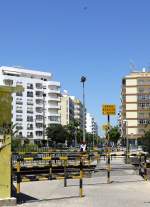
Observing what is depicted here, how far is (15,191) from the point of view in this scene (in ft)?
49.6

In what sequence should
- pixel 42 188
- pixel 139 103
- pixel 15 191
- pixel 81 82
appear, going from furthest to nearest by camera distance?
1. pixel 139 103
2. pixel 81 82
3. pixel 42 188
4. pixel 15 191

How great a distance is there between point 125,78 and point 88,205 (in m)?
159

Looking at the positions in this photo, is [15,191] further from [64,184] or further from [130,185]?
[130,185]

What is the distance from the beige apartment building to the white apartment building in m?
24.3

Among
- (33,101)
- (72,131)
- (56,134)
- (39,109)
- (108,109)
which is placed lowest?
(108,109)

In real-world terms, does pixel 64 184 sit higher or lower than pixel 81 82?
lower

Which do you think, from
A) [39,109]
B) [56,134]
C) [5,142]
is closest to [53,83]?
[39,109]

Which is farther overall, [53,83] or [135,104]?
[53,83]

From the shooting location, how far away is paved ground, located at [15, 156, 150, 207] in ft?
43.8

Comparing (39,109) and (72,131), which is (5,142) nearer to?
(72,131)

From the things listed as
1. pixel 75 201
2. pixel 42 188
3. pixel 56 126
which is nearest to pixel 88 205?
pixel 75 201

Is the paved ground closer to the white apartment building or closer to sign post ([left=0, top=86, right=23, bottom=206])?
sign post ([left=0, top=86, right=23, bottom=206])

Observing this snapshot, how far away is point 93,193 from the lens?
51.3ft

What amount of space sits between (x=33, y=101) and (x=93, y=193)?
6122 inches
